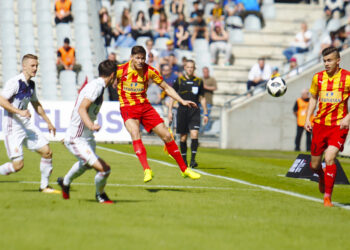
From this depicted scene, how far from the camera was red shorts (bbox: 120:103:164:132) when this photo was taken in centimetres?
1154

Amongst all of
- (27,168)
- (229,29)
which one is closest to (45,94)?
(229,29)

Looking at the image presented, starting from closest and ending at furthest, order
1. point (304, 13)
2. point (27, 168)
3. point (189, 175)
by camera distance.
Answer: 1. point (189, 175)
2. point (27, 168)
3. point (304, 13)

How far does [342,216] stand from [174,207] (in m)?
1.92

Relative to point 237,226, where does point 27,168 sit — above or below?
below

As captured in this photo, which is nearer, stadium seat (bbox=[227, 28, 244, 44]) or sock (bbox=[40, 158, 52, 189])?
sock (bbox=[40, 158, 52, 189])

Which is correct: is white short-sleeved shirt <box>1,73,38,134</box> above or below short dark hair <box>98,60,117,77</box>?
below

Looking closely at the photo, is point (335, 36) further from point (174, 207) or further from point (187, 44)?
point (174, 207)

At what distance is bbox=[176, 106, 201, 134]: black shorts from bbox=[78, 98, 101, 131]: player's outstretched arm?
660cm

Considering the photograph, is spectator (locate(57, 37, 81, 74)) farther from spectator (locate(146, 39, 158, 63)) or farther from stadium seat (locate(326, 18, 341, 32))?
stadium seat (locate(326, 18, 341, 32))

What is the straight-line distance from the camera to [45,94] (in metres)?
25.4

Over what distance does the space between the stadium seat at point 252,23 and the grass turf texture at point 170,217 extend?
53.5 feet

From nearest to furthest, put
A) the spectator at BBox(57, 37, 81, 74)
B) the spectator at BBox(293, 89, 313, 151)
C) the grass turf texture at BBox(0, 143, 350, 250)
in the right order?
the grass turf texture at BBox(0, 143, 350, 250) → the spectator at BBox(293, 89, 313, 151) → the spectator at BBox(57, 37, 81, 74)

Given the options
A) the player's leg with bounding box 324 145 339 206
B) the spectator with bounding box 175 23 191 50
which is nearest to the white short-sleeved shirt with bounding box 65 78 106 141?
the player's leg with bounding box 324 145 339 206

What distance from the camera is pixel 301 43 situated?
26.0 metres
